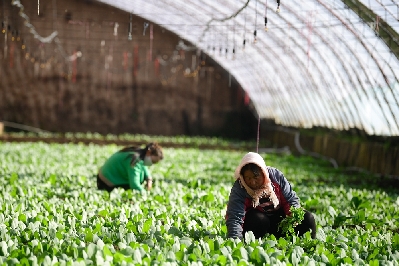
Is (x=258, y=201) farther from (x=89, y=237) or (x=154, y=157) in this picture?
(x=154, y=157)

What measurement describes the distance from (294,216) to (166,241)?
1211 mm

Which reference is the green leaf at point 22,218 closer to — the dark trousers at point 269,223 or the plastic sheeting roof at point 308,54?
the dark trousers at point 269,223

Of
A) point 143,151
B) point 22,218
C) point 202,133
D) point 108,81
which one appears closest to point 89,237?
point 22,218

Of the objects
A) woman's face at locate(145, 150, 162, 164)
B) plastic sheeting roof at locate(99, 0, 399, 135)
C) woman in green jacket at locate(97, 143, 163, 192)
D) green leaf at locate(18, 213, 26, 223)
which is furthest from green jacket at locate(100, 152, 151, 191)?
plastic sheeting roof at locate(99, 0, 399, 135)

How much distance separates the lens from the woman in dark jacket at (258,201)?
591 cm

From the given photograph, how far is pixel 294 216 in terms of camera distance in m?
6.20

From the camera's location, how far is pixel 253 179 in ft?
19.4

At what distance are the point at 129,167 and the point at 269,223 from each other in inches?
151

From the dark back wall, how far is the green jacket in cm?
1869

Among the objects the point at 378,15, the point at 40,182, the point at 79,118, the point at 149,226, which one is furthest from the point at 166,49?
the point at 149,226

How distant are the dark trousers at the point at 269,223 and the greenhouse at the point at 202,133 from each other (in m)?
0.01

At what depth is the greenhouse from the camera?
613 centimetres

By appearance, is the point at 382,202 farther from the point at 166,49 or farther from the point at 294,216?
the point at 166,49

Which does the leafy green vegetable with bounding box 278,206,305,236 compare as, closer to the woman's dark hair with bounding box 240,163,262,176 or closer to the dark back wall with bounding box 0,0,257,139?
the woman's dark hair with bounding box 240,163,262,176
